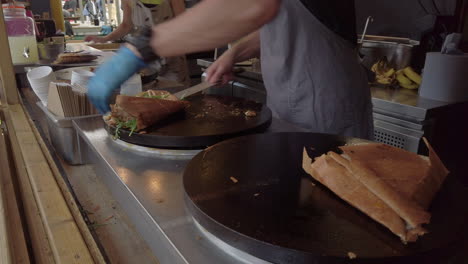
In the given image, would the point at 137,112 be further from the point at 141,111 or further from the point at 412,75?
the point at 412,75

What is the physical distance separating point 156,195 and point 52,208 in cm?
33

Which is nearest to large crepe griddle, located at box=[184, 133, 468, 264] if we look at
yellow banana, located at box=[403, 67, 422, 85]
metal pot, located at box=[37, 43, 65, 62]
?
yellow banana, located at box=[403, 67, 422, 85]

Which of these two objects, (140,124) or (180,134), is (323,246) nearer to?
(180,134)

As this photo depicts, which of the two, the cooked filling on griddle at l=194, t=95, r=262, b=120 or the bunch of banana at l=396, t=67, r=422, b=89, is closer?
the cooked filling on griddle at l=194, t=95, r=262, b=120

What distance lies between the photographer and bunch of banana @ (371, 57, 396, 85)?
270cm

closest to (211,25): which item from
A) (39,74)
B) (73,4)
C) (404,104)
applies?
(39,74)

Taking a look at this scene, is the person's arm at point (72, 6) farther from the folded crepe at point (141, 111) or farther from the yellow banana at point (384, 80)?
the folded crepe at point (141, 111)

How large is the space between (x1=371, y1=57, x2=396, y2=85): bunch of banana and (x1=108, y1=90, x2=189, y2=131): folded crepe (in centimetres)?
195

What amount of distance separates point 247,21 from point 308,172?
1.22 feet

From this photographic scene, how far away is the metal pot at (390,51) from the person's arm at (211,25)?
2.35 metres

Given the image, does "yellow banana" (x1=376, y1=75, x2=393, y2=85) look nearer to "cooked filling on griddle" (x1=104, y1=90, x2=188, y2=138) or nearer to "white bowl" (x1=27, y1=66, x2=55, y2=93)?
"cooked filling on griddle" (x1=104, y1=90, x2=188, y2=138)

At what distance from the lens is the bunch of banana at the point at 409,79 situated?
260cm

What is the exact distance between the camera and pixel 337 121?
5.13 ft

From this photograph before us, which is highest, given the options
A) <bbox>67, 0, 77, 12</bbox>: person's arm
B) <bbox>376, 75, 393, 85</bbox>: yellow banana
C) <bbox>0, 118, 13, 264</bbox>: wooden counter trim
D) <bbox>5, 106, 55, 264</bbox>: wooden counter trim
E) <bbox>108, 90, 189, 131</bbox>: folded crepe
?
<bbox>67, 0, 77, 12</bbox>: person's arm
